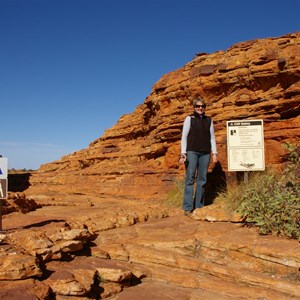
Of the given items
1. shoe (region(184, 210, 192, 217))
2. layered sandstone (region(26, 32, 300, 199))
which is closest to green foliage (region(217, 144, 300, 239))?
shoe (region(184, 210, 192, 217))

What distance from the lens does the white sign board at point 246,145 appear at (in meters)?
6.50

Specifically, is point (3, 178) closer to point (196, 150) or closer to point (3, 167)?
point (3, 167)

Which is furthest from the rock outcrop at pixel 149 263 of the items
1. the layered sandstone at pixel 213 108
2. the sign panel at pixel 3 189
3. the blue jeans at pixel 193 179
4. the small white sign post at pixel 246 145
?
the layered sandstone at pixel 213 108

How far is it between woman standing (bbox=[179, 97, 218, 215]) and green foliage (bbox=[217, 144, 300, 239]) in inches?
21.5

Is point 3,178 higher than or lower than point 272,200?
higher

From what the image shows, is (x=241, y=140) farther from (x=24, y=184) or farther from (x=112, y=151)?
(x=24, y=184)

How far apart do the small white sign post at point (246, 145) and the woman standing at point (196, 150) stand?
0.37m

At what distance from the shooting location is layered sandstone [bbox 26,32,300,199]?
24.6ft

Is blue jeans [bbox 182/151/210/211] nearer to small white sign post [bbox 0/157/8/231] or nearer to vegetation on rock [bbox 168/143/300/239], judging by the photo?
vegetation on rock [bbox 168/143/300/239]

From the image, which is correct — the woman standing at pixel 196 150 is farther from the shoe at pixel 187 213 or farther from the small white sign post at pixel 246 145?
the small white sign post at pixel 246 145

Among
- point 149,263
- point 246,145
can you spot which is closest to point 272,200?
point 246,145

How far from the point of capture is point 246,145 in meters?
6.61

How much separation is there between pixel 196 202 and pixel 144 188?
3.11 m

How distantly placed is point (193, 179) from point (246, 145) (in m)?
1.17
